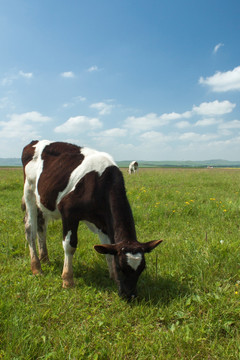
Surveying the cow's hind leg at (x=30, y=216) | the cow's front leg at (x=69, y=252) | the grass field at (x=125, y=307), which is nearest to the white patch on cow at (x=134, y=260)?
the grass field at (x=125, y=307)

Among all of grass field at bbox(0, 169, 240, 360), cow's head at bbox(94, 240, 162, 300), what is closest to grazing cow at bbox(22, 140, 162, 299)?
cow's head at bbox(94, 240, 162, 300)

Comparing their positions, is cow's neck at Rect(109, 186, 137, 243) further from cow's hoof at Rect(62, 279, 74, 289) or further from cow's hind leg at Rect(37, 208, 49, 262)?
cow's hind leg at Rect(37, 208, 49, 262)

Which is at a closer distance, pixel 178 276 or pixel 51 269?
pixel 178 276

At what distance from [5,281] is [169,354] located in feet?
8.74

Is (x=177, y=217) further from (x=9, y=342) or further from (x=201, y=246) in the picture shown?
(x=9, y=342)

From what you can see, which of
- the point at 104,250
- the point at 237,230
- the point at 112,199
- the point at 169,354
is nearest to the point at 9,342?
the point at 104,250

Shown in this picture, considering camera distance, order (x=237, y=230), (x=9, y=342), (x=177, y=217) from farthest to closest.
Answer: (x=177, y=217), (x=237, y=230), (x=9, y=342)

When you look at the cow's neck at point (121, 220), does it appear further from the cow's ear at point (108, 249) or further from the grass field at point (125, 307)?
the grass field at point (125, 307)

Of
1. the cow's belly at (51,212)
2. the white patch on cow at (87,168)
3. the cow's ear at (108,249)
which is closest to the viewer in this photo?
the cow's ear at (108,249)

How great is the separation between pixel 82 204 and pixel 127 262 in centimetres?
122

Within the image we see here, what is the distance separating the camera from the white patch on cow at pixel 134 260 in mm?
3188

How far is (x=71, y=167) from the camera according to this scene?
449 centimetres

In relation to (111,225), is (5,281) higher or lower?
lower

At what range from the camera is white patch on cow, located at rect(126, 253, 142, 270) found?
319 cm
